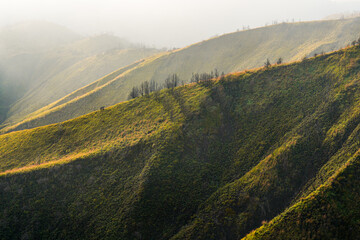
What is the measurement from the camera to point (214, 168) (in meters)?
49.5

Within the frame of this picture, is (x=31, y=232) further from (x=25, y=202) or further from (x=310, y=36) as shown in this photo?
(x=310, y=36)

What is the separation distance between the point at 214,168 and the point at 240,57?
153 metres

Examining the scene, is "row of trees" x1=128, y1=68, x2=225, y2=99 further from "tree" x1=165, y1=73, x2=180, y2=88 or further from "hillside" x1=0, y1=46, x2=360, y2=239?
"hillside" x1=0, y1=46, x2=360, y2=239

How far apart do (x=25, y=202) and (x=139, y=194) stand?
30.2 m

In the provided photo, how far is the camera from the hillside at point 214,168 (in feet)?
115

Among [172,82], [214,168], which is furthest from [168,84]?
[214,168]

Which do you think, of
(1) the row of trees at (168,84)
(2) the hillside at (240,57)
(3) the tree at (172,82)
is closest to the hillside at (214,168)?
(1) the row of trees at (168,84)

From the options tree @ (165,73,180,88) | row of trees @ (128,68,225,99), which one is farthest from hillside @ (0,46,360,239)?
tree @ (165,73,180,88)

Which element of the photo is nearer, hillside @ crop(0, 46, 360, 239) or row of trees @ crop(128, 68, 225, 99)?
hillside @ crop(0, 46, 360, 239)

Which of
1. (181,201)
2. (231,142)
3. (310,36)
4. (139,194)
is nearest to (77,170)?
(139,194)

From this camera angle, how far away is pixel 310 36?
170m

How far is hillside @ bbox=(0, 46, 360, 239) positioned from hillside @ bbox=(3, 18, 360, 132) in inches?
3491

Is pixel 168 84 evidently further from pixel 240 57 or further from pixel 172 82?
pixel 240 57

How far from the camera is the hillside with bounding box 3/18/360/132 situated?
14462 cm
